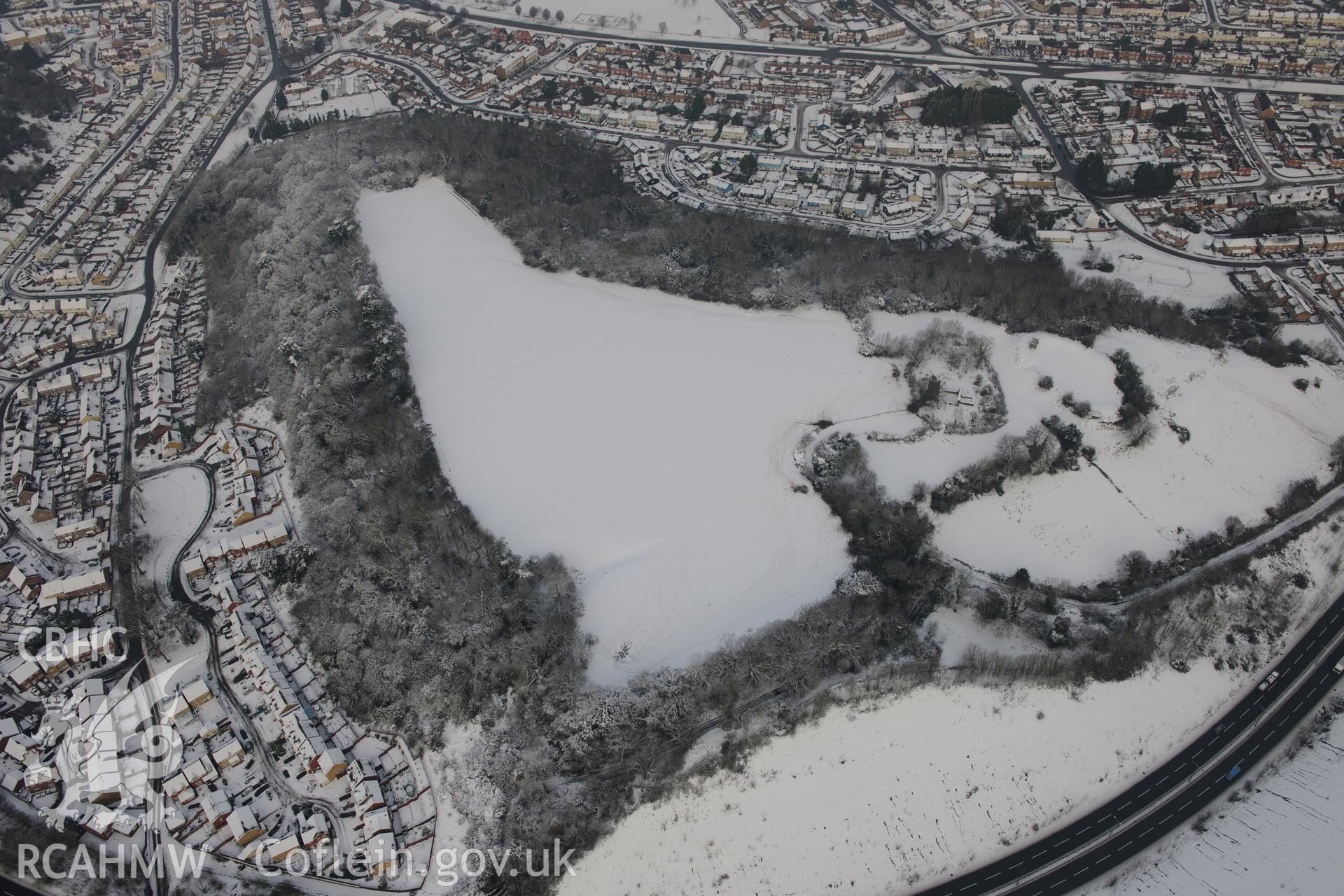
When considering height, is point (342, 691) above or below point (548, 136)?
below

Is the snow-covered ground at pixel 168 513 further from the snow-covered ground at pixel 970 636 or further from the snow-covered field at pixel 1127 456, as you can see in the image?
the snow-covered ground at pixel 970 636

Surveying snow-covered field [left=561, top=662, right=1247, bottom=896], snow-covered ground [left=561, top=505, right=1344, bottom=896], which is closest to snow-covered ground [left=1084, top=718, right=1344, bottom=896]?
snow-covered ground [left=561, top=505, right=1344, bottom=896]

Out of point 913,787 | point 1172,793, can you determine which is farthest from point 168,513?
point 1172,793

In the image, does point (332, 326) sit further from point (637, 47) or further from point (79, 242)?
point (637, 47)

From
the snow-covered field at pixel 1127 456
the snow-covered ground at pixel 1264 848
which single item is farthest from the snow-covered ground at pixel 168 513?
the snow-covered ground at pixel 1264 848

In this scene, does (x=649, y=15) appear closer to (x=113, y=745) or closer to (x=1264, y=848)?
(x=113, y=745)

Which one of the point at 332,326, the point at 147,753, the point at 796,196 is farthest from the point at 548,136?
the point at 147,753

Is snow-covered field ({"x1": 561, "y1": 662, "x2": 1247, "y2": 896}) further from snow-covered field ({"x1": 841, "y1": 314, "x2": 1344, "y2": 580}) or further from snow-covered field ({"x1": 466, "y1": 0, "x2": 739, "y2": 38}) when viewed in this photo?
snow-covered field ({"x1": 466, "y1": 0, "x2": 739, "y2": 38})
